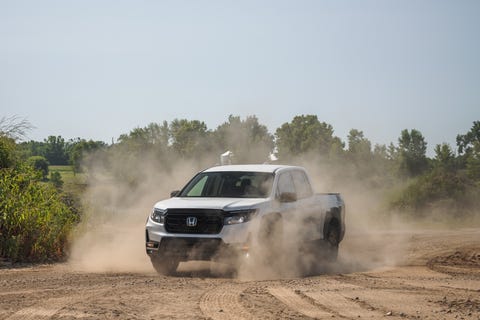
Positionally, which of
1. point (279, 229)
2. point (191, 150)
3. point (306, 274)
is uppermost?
point (191, 150)

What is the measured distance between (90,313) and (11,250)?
7.31 m

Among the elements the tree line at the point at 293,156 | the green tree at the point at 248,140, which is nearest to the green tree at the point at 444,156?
the tree line at the point at 293,156

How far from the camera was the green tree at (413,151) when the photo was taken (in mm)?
102688

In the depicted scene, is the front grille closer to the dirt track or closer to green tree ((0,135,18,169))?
the dirt track

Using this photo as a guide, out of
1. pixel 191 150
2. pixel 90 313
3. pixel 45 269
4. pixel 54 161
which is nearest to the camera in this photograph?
pixel 90 313

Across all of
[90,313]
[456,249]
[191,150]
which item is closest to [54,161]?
[191,150]

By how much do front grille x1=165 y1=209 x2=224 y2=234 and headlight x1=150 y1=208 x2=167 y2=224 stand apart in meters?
0.08

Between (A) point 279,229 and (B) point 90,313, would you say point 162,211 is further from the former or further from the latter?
(B) point 90,313

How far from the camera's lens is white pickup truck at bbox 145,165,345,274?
12.2 m

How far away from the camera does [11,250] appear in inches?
589

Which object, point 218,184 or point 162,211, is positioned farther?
point 218,184

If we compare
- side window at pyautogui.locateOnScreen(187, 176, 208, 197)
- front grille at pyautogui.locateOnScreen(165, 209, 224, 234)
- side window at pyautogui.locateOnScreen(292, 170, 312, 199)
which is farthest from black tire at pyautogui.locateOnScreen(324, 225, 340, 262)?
front grille at pyautogui.locateOnScreen(165, 209, 224, 234)

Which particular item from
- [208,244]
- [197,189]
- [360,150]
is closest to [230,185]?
[197,189]

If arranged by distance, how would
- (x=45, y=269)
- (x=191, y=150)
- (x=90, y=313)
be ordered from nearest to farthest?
(x=90, y=313) → (x=45, y=269) → (x=191, y=150)
